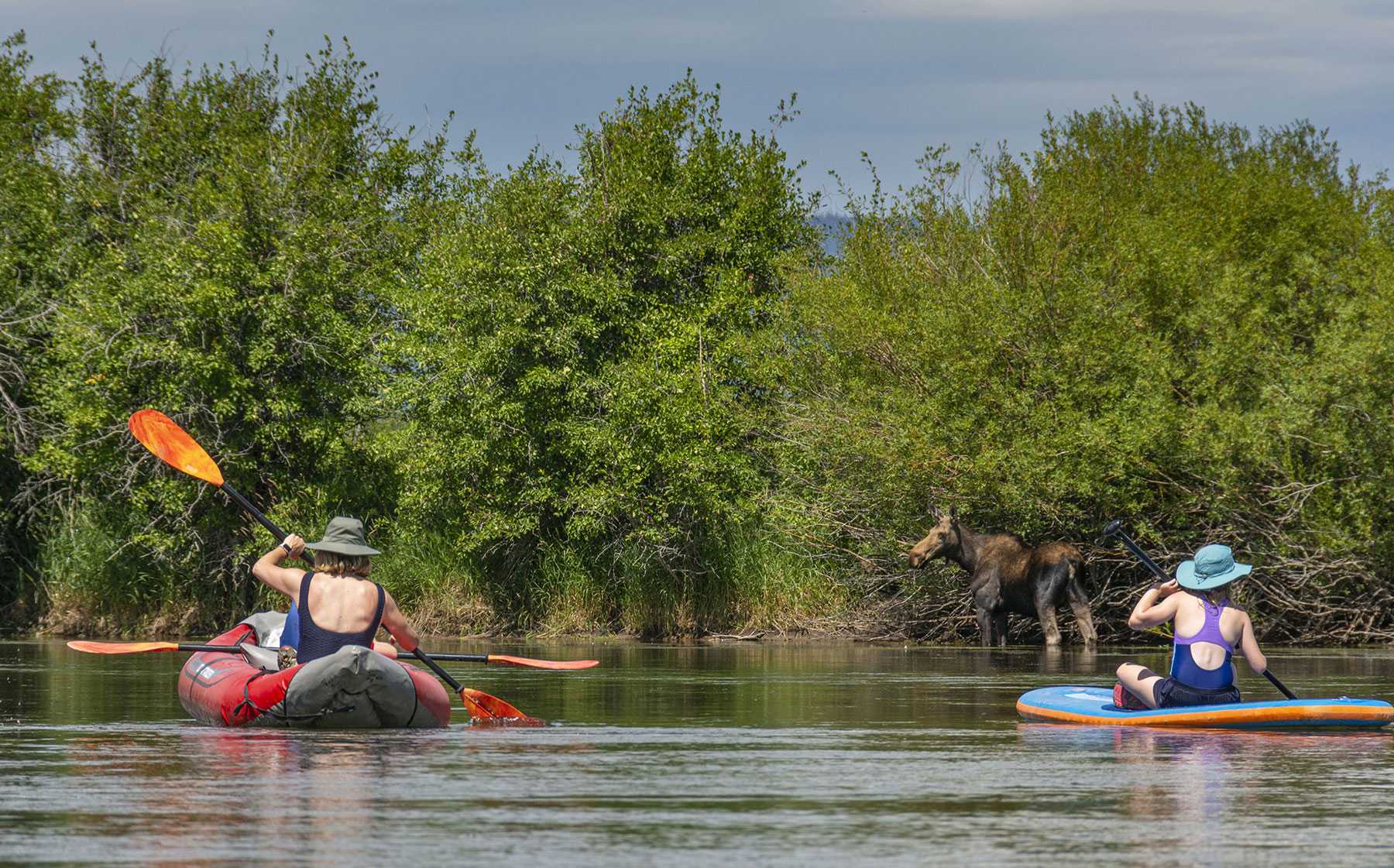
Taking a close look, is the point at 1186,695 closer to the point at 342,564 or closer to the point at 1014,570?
the point at 342,564

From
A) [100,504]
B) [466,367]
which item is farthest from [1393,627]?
[100,504]

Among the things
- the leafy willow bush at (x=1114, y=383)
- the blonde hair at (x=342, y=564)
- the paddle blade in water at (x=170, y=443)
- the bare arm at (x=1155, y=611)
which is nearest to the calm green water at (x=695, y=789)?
the bare arm at (x=1155, y=611)

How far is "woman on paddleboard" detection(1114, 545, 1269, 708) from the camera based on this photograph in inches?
476

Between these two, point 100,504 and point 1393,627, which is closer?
point 1393,627

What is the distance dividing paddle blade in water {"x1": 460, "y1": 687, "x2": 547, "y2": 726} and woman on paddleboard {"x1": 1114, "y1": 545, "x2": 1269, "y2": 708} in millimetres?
4029

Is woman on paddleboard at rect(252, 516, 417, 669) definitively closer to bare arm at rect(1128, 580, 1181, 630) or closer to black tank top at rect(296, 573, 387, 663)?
black tank top at rect(296, 573, 387, 663)

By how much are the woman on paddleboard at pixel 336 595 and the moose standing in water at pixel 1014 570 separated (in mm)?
12194

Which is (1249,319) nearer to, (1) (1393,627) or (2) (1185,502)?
(2) (1185,502)

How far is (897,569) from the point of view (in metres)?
25.8

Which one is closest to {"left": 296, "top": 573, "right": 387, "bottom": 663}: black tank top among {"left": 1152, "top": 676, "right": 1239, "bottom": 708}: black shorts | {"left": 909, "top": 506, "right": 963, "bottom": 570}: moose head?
{"left": 1152, "top": 676, "right": 1239, "bottom": 708}: black shorts

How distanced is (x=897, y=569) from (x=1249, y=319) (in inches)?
222

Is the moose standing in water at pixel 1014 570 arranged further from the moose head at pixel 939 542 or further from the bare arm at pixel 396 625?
the bare arm at pixel 396 625

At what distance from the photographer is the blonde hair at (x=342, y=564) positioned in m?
12.1

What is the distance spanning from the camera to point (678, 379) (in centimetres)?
2852
